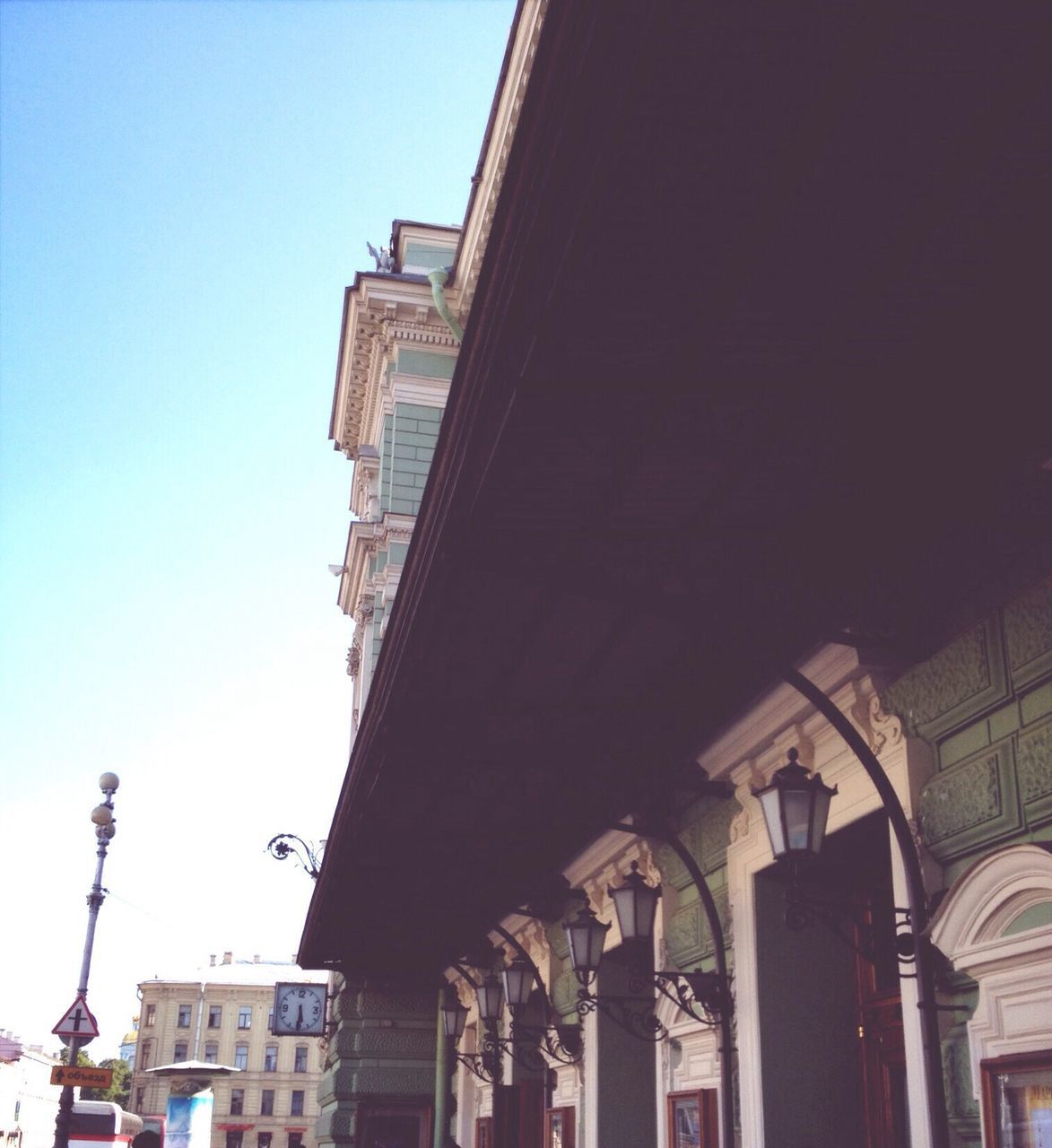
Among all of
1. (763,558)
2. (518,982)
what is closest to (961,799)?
(763,558)

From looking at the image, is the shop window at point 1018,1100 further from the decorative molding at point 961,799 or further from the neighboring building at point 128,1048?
the neighboring building at point 128,1048

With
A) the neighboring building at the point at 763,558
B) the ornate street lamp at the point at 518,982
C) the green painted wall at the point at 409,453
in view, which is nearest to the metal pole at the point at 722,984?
the neighboring building at the point at 763,558

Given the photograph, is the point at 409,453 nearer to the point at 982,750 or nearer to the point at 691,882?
the point at 691,882

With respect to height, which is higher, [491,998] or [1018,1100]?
[491,998]

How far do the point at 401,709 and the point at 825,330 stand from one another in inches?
167

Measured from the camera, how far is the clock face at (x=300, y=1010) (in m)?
19.5

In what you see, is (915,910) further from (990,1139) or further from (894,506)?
(894,506)

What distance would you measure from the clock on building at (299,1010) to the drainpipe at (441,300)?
32.7ft

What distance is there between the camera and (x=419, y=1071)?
1798 centimetres

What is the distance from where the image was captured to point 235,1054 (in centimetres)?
7362

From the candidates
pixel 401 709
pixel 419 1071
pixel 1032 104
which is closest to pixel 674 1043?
pixel 401 709

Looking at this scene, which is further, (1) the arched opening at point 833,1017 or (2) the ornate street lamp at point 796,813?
(1) the arched opening at point 833,1017

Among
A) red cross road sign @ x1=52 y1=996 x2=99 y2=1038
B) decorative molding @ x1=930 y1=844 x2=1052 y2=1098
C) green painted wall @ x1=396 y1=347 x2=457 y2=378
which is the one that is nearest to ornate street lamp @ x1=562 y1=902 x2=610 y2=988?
decorative molding @ x1=930 y1=844 x2=1052 y2=1098

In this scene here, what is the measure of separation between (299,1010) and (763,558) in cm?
1614
